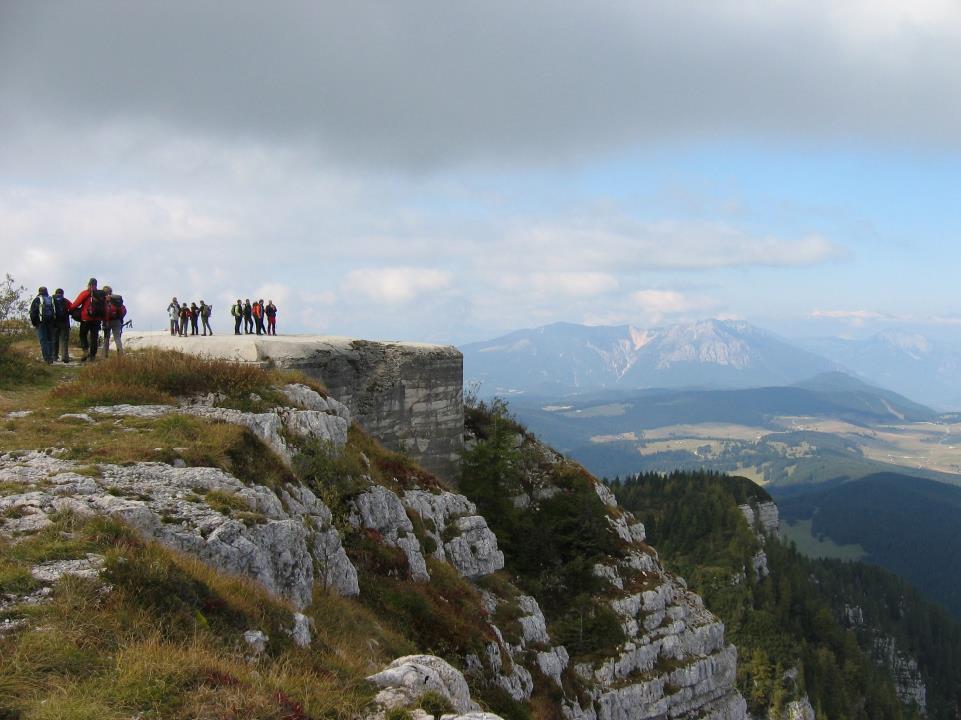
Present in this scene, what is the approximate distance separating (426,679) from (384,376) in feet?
65.0

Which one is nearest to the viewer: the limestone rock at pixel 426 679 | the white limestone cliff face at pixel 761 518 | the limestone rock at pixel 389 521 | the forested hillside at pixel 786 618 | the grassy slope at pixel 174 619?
the grassy slope at pixel 174 619

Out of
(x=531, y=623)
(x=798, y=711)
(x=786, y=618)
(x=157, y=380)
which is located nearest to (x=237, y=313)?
(x=157, y=380)

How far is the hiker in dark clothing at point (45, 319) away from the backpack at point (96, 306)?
3.08 feet

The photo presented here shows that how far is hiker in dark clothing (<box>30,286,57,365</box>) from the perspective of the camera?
20688 mm

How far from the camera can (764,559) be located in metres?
82.8

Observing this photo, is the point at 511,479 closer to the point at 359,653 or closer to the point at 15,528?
the point at 359,653

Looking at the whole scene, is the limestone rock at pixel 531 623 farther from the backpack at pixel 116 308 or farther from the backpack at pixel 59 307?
the backpack at pixel 59 307

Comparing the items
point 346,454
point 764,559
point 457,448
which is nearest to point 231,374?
point 346,454

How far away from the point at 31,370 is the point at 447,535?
42.1 feet

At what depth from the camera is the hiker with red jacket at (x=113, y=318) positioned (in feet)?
71.8

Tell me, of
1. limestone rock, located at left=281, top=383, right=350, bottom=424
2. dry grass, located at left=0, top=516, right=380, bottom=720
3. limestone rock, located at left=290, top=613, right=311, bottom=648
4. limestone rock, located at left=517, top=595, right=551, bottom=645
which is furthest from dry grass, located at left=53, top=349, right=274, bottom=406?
limestone rock, located at left=517, top=595, right=551, bottom=645

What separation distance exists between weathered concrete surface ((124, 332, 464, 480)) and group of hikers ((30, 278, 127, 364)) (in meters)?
2.38

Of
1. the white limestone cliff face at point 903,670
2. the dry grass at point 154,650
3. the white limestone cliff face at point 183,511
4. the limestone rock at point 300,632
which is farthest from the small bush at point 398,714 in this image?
the white limestone cliff face at point 903,670

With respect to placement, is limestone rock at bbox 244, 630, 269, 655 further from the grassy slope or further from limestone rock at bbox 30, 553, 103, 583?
limestone rock at bbox 30, 553, 103, 583
